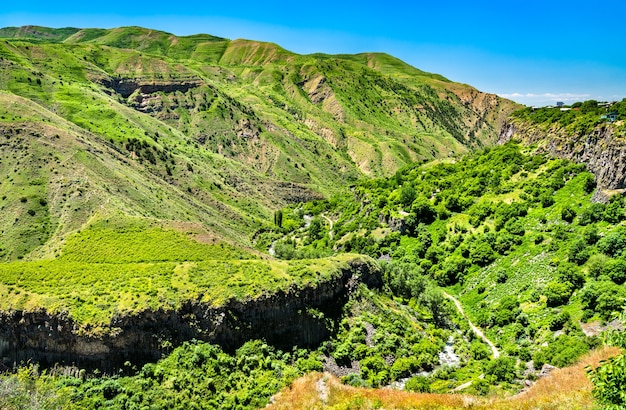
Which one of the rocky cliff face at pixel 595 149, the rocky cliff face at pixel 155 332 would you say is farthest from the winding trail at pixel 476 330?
the rocky cliff face at pixel 595 149

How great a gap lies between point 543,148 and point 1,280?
401 ft

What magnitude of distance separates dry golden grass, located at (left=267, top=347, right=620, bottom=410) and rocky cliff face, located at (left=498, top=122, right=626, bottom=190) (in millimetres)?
65218

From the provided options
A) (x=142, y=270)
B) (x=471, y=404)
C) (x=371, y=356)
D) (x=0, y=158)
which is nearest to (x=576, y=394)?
(x=471, y=404)

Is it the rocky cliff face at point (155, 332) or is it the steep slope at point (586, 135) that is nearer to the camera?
the rocky cliff face at point (155, 332)

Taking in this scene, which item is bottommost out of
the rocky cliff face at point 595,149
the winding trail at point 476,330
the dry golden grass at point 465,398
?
the winding trail at point 476,330

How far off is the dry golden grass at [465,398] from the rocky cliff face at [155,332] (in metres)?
25.8

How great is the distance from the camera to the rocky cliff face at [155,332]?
2190 inches

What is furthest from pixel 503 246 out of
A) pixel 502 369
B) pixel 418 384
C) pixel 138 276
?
pixel 138 276

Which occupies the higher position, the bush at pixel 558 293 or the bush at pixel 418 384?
the bush at pixel 558 293

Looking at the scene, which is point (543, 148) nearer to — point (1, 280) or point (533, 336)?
point (533, 336)

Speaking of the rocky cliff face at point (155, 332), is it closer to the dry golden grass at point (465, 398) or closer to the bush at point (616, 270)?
the dry golden grass at point (465, 398)

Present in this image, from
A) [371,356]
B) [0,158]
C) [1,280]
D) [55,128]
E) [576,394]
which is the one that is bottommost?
[371,356]

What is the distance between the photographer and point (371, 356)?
216 feet

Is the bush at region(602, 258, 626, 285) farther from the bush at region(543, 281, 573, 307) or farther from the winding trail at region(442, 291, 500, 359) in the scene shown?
the winding trail at region(442, 291, 500, 359)
